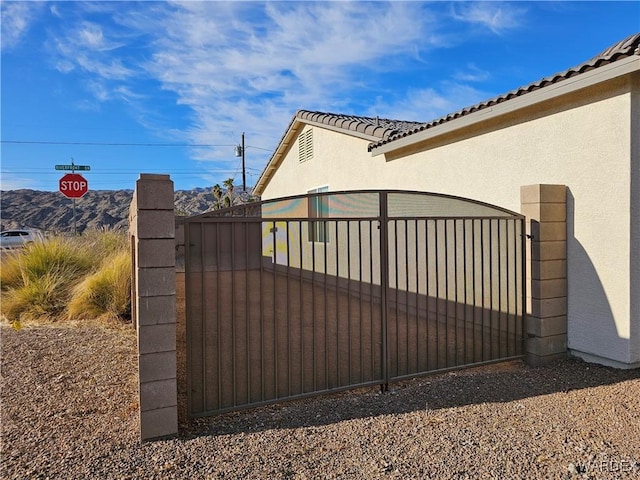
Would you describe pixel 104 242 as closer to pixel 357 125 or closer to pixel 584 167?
pixel 357 125

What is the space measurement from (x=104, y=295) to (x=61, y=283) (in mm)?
1037

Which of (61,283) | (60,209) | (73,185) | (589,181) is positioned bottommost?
(61,283)

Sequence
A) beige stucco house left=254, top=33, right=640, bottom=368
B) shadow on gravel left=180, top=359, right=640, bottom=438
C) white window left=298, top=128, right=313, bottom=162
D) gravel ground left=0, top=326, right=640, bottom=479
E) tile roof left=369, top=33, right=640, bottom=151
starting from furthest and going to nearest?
1. white window left=298, top=128, right=313, bottom=162
2. beige stucco house left=254, top=33, right=640, bottom=368
3. tile roof left=369, top=33, right=640, bottom=151
4. shadow on gravel left=180, top=359, right=640, bottom=438
5. gravel ground left=0, top=326, right=640, bottom=479

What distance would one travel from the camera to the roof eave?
4.50 metres

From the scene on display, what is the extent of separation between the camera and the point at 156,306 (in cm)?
349

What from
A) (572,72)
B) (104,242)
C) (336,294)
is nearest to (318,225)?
(336,294)

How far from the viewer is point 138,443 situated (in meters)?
3.38

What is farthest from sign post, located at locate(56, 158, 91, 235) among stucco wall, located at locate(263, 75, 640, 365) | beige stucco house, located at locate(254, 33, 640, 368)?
stucco wall, located at locate(263, 75, 640, 365)

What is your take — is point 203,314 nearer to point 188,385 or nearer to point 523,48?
point 188,385

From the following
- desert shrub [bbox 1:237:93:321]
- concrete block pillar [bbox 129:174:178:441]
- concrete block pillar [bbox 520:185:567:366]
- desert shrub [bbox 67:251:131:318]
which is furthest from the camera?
desert shrub [bbox 1:237:93:321]

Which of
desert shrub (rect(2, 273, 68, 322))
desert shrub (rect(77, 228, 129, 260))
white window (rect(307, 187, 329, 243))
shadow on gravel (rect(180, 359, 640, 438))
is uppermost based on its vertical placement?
white window (rect(307, 187, 329, 243))

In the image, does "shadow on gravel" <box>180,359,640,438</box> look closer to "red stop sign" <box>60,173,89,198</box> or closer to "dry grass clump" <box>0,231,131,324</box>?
"dry grass clump" <box>0,231,131,324</box>

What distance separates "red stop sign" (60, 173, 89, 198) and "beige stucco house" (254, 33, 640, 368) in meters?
14.9

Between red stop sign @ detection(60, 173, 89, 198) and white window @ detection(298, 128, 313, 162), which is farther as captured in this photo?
red stop sign @ detection(60, 173, 89, 198)
